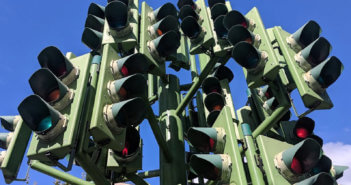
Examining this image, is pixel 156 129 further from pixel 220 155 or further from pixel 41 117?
pixel 41 117

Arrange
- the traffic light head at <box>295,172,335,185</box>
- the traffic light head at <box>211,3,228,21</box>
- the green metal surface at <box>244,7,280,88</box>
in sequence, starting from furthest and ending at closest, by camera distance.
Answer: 1. the traffic light head at <box>211,3,228,21</box>
2. the green metal surface at <box>244,7,280,88</box>
3. the traffic light head at <box>295,172,335,185</box>

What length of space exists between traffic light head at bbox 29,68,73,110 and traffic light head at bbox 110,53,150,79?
62 centimetres

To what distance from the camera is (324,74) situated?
3.87 meters

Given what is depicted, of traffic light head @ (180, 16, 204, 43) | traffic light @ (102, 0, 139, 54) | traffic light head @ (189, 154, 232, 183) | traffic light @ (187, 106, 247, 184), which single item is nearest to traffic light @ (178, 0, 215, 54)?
traffic light head @ (180, 16, 204, 43)

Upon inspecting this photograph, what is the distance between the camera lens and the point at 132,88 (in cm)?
349

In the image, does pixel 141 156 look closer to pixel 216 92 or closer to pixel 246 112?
pixel 216 92

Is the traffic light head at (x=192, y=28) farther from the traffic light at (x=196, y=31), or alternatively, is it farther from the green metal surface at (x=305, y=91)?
the green metal surface at (x=305, y=91)

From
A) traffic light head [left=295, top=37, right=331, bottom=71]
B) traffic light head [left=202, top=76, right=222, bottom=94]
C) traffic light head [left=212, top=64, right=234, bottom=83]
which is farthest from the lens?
traffic light head [left=212, top=64, right=234, bottom=83]

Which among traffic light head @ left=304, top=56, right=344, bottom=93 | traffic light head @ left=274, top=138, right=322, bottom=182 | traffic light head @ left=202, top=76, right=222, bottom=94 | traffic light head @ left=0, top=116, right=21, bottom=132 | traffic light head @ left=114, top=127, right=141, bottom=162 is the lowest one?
traffic light head @ left=274, top=138, right=322, bottom=182

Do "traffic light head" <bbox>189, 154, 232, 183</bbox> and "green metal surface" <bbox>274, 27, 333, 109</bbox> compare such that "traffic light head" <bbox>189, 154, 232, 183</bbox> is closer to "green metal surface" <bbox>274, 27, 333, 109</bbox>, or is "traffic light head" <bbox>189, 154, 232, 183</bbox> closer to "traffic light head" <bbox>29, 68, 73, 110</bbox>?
"green metal surface" <bbox>274, 27, 333, 109</bbox>

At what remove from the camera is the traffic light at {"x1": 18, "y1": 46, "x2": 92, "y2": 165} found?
9.73 feet

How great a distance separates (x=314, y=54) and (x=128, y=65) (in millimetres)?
2551

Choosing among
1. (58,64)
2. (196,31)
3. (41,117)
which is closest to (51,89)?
(41,117)

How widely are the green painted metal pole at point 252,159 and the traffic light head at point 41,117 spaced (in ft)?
6.96
